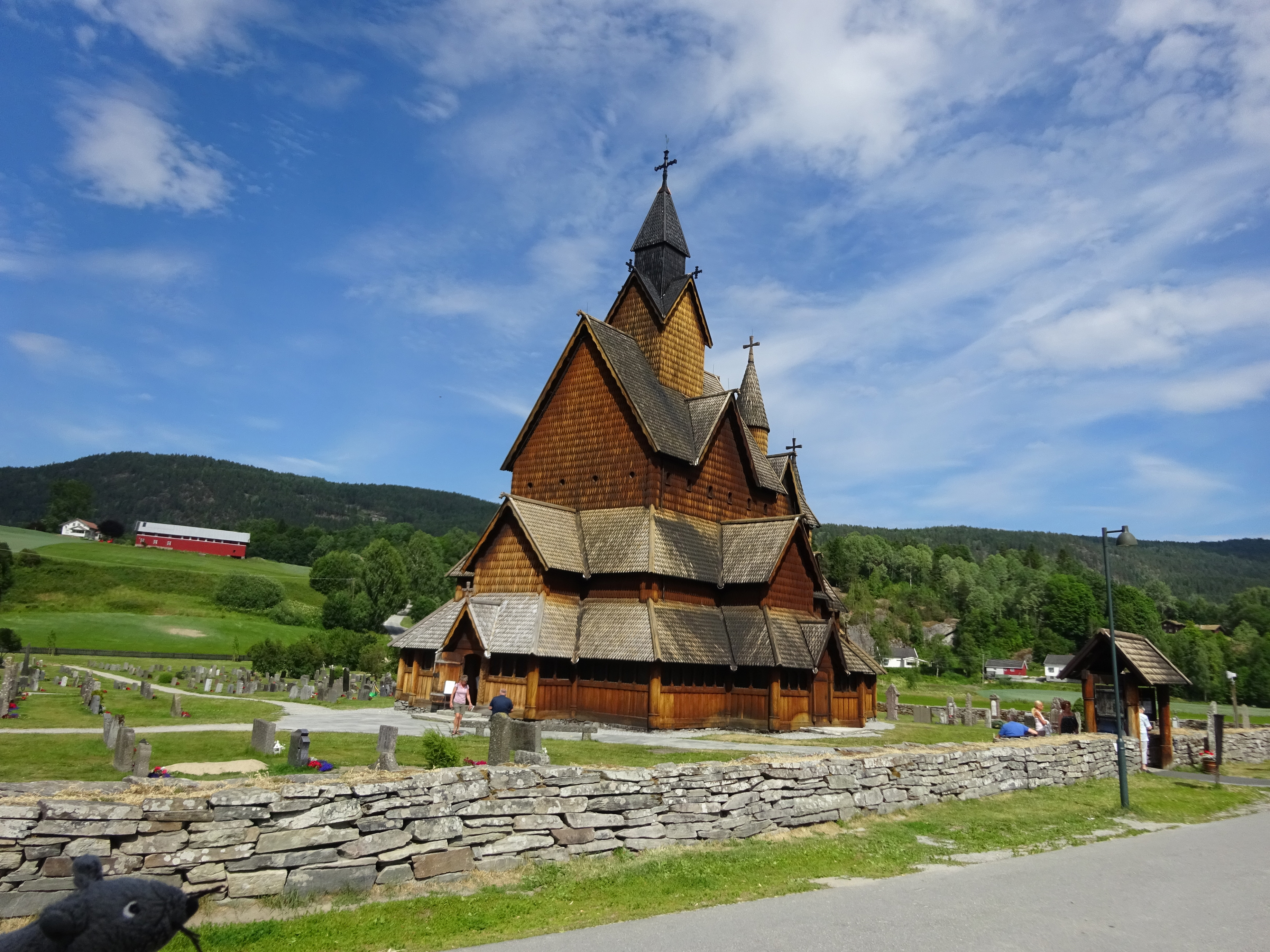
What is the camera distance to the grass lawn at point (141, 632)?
→ 72438 millimetres

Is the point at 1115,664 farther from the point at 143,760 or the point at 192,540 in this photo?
the point at 192,540

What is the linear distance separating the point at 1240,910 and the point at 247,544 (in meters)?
199

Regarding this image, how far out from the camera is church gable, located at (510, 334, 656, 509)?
102 feet

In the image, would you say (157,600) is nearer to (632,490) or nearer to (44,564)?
(44,564)

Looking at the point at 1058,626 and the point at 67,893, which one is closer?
the point at 67,893

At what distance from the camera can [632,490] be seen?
30922 millimetres

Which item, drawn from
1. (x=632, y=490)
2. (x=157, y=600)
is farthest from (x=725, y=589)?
(x=157, y=600)

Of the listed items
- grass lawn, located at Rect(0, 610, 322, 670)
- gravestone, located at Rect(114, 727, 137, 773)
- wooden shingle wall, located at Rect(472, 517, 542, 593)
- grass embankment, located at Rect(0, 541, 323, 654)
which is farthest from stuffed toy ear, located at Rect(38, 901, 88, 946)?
grass embankment, located at Rect(0, 541, 323, 654)

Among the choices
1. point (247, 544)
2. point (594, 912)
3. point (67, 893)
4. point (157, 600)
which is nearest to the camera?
point (67, 893)

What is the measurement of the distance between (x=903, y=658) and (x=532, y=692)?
116 metres

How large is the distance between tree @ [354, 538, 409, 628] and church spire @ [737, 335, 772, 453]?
227 feet

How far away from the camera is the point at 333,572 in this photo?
131 meters

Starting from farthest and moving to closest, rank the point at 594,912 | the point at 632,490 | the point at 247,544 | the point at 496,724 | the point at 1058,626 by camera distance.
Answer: the point at 247,544, the point at 1058,626, the point at 632,490, the point at 496,724, the point at 594,912

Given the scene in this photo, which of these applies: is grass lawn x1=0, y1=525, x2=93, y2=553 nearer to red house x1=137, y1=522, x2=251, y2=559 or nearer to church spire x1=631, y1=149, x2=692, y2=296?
red house x1=137, y1=522, x2=251, y2=559
